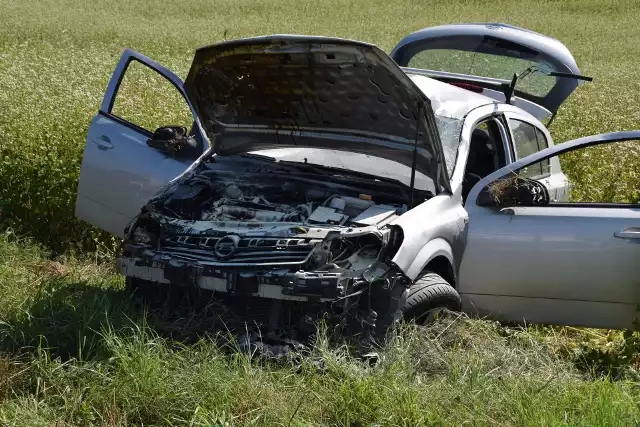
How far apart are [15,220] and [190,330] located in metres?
3.41

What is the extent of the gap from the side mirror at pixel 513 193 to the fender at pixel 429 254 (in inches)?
17.4

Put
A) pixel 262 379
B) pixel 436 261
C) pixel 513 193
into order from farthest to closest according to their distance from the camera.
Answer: pixel 513 193
pixel 436 261
pixel 262 379

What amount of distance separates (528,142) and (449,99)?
37.4 inches

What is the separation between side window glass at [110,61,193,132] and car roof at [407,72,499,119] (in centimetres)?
312

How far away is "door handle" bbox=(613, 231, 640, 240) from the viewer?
201 inches

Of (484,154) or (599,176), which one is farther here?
(599,176)

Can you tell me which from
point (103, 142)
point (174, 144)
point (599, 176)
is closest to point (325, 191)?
point (174, 144)

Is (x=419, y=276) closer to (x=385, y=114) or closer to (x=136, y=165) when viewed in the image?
(x=385, y=114)

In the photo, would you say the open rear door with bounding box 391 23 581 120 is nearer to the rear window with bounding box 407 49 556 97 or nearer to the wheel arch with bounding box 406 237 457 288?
the rear window with bounding box 407 49 556 97

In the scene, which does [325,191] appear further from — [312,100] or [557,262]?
[557,262]

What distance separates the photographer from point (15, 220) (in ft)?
25.3

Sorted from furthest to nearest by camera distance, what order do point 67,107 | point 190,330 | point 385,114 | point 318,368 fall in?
point 67,107
point 385,114
point 190,330
point 318,368

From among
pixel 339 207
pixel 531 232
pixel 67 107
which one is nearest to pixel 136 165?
pixel 339 207

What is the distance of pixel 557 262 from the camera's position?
5.20 meters
